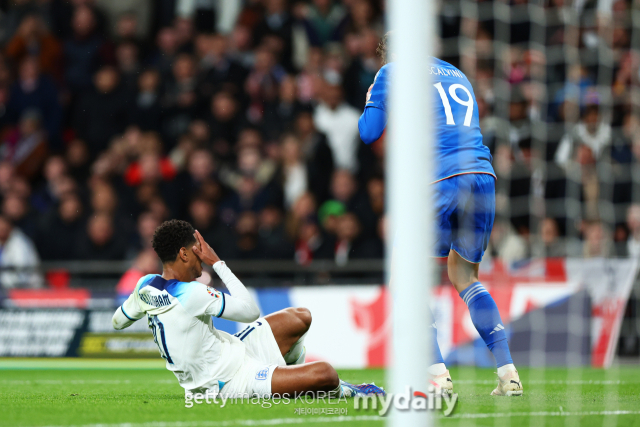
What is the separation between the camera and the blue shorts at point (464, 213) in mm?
4992

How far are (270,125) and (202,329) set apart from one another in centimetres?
680

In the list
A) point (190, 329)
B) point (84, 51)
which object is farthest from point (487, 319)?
point (84, 51)

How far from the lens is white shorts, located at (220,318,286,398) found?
464 centimetres

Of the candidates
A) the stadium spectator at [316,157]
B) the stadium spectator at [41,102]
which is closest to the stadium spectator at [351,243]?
the stadium spectator at [316,157]

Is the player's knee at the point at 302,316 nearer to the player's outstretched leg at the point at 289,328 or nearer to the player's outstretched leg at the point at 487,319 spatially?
the player's outstretched leg at the point at 289,328

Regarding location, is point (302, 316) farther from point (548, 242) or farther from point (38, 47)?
point (38, 47)

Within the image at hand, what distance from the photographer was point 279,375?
4.62m

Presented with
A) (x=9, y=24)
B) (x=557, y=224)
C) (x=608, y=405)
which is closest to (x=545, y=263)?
(x=557, y=224)

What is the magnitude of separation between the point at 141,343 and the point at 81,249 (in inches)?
69.6

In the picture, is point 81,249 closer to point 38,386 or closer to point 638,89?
point 38,386

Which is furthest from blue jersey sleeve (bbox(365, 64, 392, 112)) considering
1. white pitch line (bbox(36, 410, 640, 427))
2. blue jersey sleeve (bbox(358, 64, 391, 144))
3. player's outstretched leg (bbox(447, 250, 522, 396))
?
white pitch line (bbox(36, 410, 640, 427))

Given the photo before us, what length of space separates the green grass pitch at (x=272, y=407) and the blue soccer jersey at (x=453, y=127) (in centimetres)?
136

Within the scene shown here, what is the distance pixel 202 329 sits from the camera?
15.3 feet

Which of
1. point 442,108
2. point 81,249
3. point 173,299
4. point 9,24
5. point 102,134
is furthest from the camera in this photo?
point 9,24
